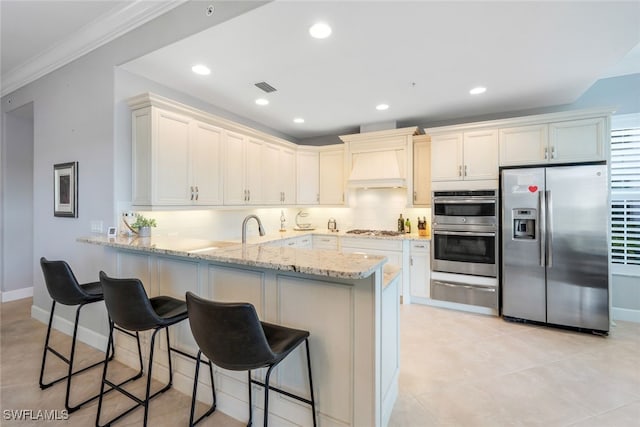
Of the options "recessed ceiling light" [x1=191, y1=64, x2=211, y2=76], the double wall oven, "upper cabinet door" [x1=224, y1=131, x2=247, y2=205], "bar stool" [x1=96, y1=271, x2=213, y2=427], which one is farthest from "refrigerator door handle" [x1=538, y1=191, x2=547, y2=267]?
"recessed ceiling light" [x1=191, y1=64, x2=211, y2=76]

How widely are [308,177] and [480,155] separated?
2.66 metres

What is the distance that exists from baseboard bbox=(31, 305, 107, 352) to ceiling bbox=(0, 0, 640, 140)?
8.74 feet

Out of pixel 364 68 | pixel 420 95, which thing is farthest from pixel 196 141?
pixel 420 95

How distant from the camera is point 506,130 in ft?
11.5

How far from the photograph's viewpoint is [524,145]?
3414 mm

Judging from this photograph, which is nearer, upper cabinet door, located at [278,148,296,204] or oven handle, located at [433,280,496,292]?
oven handle, located at [433,280,496,292]

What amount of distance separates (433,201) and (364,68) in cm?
206

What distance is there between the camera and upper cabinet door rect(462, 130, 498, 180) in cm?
356

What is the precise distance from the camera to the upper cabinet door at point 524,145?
3.32 meters

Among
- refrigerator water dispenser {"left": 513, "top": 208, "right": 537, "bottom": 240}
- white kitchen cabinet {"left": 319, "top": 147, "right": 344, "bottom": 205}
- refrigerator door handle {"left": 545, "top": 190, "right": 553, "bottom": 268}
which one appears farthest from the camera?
white kitchen cabinet {"left": 319, "top": 147, "right": 344, "bottom": 205}

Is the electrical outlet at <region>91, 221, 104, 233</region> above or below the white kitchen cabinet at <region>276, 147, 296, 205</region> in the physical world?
below

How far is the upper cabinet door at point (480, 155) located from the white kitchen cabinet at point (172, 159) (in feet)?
10.5

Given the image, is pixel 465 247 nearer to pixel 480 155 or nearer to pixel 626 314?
pixel 480 155

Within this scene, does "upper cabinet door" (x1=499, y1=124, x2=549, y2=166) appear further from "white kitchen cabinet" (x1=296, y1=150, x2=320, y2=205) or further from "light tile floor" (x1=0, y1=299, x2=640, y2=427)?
"white kitchen cabinet" (x1=296, y1=150, x2=320, y2=205)
